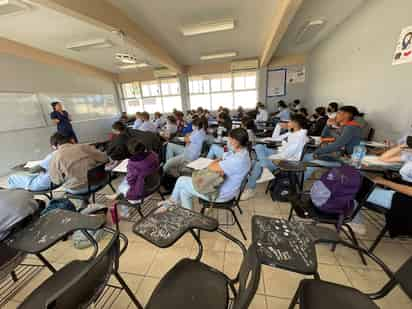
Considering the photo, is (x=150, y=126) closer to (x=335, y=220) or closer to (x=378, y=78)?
(x=335, y=220)

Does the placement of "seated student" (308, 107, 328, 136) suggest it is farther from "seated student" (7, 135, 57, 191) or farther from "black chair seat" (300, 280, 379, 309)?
"seated student" (7, 135, 57, 191)

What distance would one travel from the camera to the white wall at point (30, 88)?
164 inches

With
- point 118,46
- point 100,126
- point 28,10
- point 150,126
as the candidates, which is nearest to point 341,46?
point 150,126

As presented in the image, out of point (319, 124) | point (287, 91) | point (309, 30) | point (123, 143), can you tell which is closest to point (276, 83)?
point (287, 91)

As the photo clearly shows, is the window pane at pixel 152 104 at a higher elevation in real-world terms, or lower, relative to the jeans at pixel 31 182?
higher

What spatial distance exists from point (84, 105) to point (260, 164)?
7137 millimetres

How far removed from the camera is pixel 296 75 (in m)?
6.93

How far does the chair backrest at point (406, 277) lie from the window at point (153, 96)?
8.40 meters

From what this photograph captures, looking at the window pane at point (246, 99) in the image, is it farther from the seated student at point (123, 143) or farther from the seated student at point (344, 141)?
the seated student at point (123, 143)

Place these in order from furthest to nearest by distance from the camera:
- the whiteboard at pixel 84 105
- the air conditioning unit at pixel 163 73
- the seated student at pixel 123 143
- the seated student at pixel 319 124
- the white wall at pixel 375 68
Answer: the air conditioning unit at pixel 163 73
the whiteboard at pixel 84 105
the seated student at pixel 319 124
the seated student at pixel 123 143
the white wall at pixel 375 68

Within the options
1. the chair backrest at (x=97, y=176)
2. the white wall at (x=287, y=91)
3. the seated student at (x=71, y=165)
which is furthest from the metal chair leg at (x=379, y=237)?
the white wall at (x=287, y=91)

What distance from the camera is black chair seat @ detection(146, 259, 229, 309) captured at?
866mm

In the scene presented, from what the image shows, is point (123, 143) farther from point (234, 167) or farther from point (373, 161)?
point (373, 161)

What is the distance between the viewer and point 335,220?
1426mm
